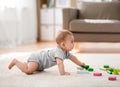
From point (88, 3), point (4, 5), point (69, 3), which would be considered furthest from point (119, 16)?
point (4, 5)

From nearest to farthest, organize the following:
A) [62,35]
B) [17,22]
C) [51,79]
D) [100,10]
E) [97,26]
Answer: [51,79], [62,35], [97,26], [100,10], [17,22]

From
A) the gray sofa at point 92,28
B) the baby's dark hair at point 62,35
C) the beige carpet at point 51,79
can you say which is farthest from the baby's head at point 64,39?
the gray sofa at point 92,28

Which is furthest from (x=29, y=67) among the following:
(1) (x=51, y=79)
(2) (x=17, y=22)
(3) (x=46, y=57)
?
(2) (x=17, y=22)

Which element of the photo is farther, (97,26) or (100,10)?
(100,10)

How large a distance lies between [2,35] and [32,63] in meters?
2.24

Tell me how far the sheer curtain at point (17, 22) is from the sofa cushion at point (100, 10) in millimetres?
1055

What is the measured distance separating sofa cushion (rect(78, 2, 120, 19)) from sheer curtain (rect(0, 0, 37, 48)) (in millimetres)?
1055

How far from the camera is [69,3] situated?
5234 millimetres

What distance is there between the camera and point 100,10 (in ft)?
13.6

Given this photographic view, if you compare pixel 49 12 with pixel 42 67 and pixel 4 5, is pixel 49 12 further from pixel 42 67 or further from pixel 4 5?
pixel 42 67

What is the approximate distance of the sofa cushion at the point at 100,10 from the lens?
13.5 ft

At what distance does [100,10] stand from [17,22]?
134 centimetres

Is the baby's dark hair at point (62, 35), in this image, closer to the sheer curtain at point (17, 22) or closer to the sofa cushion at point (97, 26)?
the sofa cushion at point (97, 26)

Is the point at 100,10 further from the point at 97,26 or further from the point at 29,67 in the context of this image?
the point at 29,67
